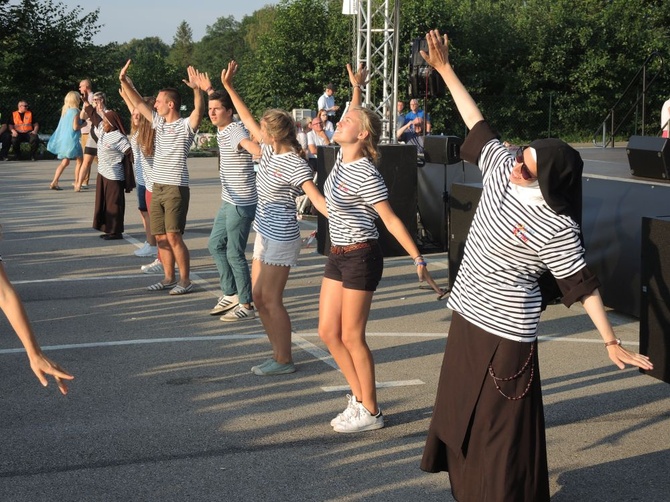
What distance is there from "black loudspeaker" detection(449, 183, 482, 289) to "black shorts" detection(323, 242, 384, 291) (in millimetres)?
3659

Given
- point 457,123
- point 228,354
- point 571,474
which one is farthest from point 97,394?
point 457,123

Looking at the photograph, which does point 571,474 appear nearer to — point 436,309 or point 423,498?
point 423,498

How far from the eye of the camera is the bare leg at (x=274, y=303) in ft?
23.2

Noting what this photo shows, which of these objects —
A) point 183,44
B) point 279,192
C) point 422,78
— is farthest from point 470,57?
point 183,44

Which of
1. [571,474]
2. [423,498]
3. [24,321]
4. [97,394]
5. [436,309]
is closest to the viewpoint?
[24,321]

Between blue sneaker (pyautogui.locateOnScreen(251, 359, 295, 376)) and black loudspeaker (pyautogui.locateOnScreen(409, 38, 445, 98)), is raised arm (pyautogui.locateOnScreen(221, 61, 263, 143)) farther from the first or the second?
black loudspeaker (pyautogui.locateOnScreen(409, 38, 445, 98))

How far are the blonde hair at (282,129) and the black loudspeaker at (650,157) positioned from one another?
3.85 m

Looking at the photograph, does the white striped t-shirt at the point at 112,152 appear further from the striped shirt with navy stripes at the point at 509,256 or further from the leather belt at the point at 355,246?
the striped shirt with navy stripes at the point at 509,256

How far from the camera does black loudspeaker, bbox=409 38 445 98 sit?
49.0ft

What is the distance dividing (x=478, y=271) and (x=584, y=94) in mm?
38482

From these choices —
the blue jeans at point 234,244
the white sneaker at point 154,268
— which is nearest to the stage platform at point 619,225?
the blue jeans at point 234,244

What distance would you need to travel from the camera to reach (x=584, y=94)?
40969 mm

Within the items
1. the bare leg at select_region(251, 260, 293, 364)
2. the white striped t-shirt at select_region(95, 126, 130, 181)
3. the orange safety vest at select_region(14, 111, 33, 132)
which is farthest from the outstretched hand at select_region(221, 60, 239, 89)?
the orange safety vest at select_region(14, 111, 33, 132)

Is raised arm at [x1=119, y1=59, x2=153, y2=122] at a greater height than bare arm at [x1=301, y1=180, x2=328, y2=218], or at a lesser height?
greater
